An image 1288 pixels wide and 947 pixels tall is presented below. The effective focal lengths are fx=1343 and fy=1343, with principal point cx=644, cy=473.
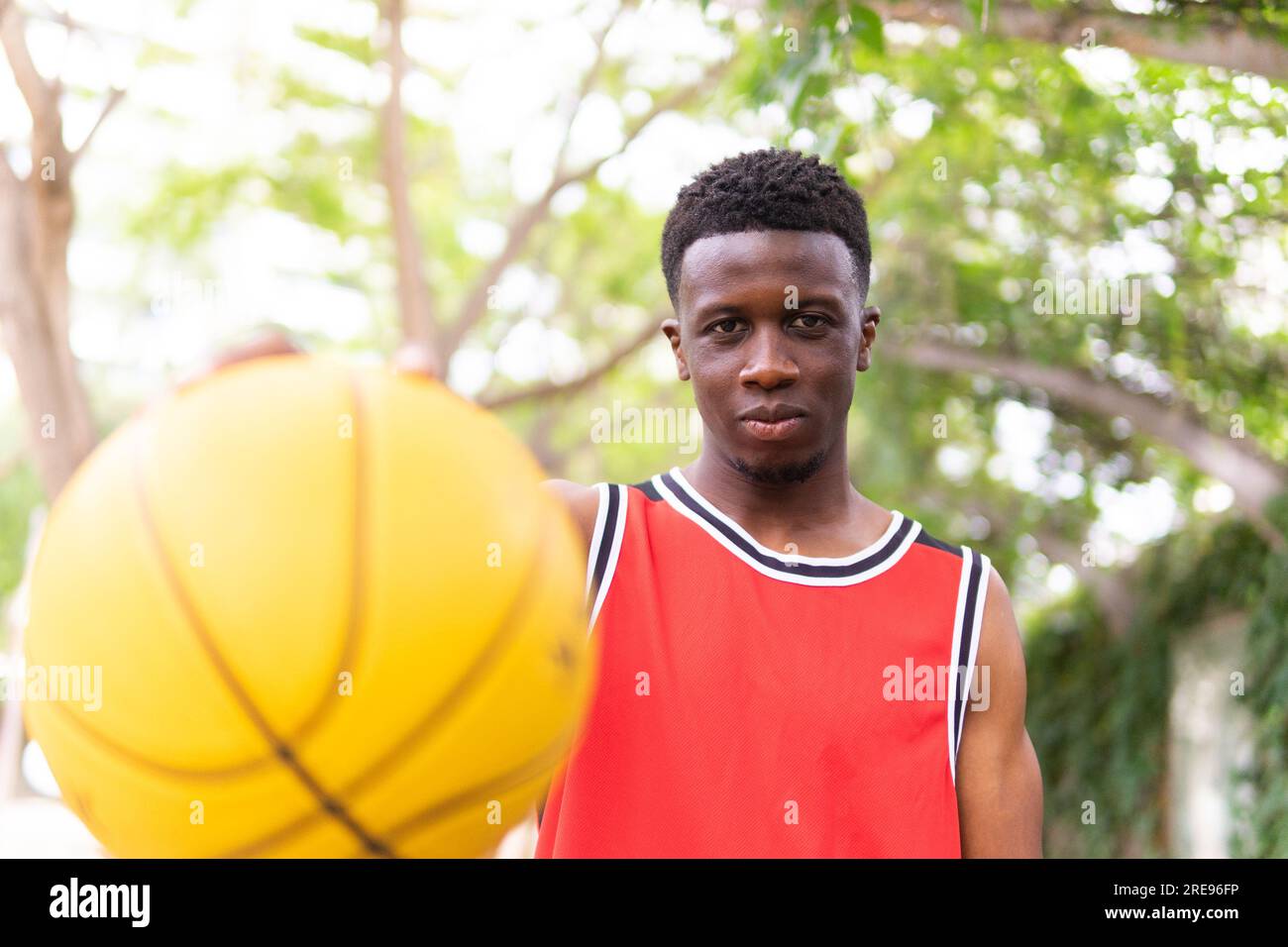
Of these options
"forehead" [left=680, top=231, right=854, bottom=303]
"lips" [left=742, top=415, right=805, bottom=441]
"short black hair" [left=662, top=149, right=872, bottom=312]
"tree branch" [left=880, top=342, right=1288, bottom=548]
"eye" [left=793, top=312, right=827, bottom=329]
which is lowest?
"lips" [left=742, top=415, right=805, bottom=441]

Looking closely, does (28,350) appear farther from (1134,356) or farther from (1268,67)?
(1134,356)

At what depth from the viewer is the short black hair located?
247 centimetres

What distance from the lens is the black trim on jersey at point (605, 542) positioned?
2.37 m

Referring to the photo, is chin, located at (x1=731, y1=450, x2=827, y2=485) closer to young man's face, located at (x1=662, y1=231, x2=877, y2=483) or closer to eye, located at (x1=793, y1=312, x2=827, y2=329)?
young man's face, located at (x1=662, y1=231, x2=877, y2=483)

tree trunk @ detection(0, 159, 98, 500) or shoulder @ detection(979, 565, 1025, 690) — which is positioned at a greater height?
tree trunk @ detection(0, 159, 98, 500)

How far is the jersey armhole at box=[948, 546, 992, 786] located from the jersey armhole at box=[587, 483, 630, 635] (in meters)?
0.63

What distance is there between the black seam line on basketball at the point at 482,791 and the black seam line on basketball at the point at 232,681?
43 millimetres

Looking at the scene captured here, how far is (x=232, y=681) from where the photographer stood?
1436 millimetres

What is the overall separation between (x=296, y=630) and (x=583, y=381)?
24.5 ft

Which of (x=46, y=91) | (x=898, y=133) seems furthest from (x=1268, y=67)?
(x=46, y=91)

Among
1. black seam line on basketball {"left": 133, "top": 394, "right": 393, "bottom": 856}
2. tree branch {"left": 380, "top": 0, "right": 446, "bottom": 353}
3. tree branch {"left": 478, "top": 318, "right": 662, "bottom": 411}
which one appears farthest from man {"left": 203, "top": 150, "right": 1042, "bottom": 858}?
tree branch {"left": 478, "top": 318, "right": 662, "bottom": 411}

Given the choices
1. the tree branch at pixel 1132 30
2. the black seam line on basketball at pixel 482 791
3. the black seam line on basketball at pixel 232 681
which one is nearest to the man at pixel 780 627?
the black seam line on basketball at pixel 482 791

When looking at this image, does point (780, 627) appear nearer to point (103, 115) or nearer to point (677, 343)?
point (677, 343)

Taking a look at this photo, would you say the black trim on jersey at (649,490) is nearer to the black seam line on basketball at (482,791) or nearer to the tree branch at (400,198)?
the black seam line on basketball at (482,791)
